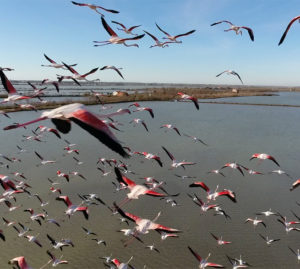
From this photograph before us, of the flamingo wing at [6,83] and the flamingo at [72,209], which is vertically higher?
the flamingo wing at [6,83]

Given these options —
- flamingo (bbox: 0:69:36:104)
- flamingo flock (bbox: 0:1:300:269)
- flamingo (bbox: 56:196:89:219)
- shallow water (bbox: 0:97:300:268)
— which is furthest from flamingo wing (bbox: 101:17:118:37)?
shallow water (bbox: 0:97:300:268)

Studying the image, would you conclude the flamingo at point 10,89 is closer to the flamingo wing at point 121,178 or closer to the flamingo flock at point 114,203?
the flamingo flock at point 114,203

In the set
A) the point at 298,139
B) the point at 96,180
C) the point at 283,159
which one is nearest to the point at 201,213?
the point at 96,180

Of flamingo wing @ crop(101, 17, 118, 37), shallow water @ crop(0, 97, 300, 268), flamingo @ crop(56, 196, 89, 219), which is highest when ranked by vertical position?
flamingo wing @ crop(101, 17, 118, 37)

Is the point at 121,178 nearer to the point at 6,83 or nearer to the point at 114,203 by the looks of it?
the point at 114,203

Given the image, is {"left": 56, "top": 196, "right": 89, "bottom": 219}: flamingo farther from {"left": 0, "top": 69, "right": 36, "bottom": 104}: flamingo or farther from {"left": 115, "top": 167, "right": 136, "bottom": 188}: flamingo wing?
{"left": 0, "top": 69, "right": 36, "bottom": 104}: flamingo

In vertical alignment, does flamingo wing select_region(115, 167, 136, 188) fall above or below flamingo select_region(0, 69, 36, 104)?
below

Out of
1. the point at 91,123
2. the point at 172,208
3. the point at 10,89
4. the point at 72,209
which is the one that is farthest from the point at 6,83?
the point at 172,208

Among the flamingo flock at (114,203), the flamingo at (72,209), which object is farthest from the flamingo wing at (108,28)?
the flamingo at (72,209)

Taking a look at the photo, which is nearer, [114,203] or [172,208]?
[114,203]
